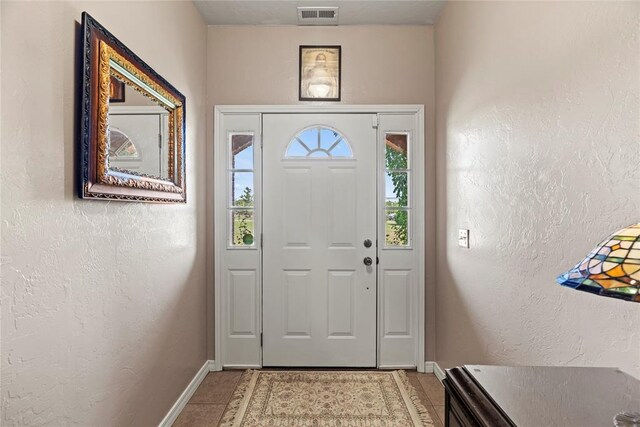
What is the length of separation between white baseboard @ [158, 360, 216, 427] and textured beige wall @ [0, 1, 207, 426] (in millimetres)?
75

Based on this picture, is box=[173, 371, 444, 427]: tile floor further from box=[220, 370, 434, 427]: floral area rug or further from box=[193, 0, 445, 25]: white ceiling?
box=[193, 0, 445, 25]: white ceiling

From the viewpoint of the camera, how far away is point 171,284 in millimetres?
2213

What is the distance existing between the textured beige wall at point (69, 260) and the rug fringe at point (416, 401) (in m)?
1.48

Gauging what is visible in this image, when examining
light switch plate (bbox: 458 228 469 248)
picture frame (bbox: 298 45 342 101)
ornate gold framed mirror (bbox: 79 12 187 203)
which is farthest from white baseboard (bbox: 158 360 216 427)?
picture frame (bbox: 298 45 342 101)

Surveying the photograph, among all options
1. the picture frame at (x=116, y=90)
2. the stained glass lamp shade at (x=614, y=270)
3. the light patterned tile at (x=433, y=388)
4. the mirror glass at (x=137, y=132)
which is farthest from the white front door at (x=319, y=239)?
the stained glass lamp shade at (x=614, y=270)

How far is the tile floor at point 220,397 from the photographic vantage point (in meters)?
2.26

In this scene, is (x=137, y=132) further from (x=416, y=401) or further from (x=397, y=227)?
(x=416, y=401)

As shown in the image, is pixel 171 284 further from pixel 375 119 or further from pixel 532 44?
pixel 532 44

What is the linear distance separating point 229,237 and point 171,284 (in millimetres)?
775

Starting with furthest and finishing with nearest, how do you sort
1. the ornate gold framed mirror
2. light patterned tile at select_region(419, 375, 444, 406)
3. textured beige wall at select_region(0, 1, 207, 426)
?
light patterned tile at select_region(419, 375, 444, 406) → the ornate gold framed mirror → textured beige wall at select_region(0, 1, 207, 426)

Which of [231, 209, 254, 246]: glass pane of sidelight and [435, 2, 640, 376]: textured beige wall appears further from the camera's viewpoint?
[231, 209, 254, 246]: glass pane of sidelight

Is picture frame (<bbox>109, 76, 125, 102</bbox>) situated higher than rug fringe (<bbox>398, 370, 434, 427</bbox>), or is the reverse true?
picture frame (<bbox>109, 76, 125, 102</bbox>)

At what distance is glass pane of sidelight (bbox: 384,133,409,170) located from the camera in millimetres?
2924

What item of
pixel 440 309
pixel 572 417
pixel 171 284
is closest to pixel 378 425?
pixel 440 309
